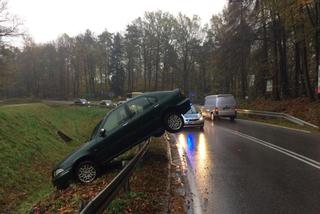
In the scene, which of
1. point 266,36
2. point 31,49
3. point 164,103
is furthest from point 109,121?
point 31,49

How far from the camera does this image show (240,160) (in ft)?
39.1

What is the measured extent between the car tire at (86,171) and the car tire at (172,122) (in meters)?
2.67

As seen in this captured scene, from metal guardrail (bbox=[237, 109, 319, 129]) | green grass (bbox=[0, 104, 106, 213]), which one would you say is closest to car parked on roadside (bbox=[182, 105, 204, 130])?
metal guardrail (bbox=[237, 109, 319, 129])

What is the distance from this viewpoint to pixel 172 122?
1205 centimetres

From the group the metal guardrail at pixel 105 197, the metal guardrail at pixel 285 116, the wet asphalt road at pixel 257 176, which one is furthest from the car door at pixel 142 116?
the metal guardrail at pixel 285 116

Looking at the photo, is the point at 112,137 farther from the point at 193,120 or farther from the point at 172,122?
the point at 193,120

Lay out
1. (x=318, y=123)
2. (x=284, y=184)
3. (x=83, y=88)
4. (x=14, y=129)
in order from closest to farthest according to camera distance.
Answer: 1. (x=284, y=184)
2. (x=14, y=129)
3. (x=318, y=123)
4. (x=83, y=88)

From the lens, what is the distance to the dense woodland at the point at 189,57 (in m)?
35.9

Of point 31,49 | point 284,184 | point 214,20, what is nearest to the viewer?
point 284,184

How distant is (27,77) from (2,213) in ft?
324

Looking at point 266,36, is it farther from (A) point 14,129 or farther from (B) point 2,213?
(B) point 2,213

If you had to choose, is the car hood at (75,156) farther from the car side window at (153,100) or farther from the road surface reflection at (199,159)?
the road surface reflection at (199,159)

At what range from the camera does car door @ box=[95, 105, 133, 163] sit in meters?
10.7

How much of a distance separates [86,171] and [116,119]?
181 centimetres
